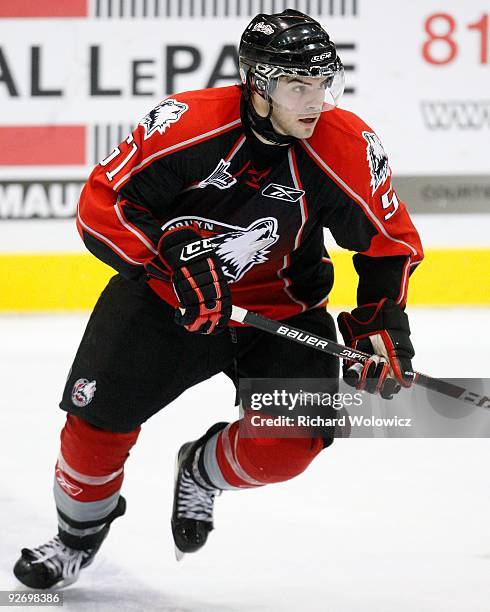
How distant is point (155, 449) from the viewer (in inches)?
129

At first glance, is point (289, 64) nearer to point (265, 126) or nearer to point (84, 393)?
point (265, 126)

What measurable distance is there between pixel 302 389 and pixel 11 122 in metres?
2.77

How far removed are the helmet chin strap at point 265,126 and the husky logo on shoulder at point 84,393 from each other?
2.01ft

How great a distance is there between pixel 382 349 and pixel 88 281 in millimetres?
2583

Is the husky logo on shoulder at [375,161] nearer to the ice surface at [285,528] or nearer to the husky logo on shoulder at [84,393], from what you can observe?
the husky logo on shoulder at [84,393]

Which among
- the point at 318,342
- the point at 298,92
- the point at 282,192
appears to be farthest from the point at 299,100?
the point at 318,342

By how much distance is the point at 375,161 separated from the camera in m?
2.34

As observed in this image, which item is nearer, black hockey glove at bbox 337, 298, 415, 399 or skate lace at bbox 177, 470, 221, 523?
black hockey glove at bbox 337, 298, 415, 399

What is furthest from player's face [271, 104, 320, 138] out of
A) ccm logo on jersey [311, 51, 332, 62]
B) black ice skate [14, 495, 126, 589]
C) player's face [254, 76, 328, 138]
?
black ice skate [14, 495, 126, 589]

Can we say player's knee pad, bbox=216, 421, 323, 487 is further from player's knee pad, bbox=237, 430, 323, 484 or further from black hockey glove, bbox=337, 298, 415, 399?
black hockey glove, bbox=337, 298, 415, 399

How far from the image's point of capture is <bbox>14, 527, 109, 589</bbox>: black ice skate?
2.45 metres

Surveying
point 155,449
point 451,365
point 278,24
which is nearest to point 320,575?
point 155,449

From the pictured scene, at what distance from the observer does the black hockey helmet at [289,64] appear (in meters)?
2.21

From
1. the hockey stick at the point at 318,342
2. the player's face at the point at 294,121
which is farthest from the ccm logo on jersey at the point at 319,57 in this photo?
the hockey stick at the point at 318,342
